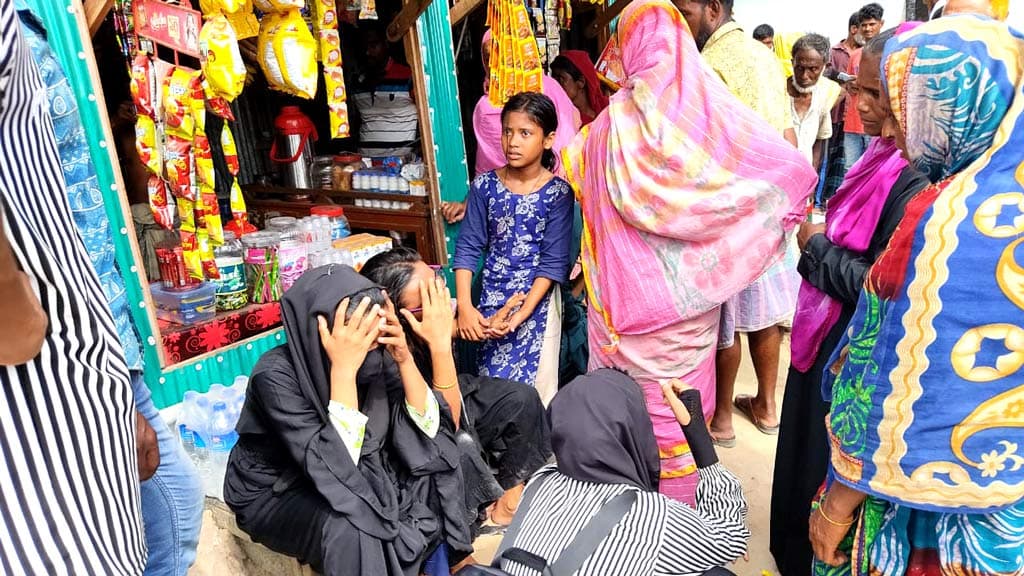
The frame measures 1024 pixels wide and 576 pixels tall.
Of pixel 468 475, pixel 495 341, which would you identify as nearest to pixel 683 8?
pixel 495 341

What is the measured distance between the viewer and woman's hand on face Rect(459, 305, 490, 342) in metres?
2.79

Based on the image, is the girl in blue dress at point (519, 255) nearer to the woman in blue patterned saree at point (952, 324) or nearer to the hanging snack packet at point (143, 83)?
the hanging snack packet at point (143, 83)

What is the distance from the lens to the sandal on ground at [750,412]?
3.09 m

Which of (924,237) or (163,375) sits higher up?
(924,237)

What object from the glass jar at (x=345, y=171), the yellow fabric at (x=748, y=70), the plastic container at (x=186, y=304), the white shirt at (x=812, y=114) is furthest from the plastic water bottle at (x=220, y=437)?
the white shirt at (x=812, y=114)

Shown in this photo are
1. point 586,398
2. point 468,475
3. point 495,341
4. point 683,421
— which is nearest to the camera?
point 586,398

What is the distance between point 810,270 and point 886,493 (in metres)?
0.86

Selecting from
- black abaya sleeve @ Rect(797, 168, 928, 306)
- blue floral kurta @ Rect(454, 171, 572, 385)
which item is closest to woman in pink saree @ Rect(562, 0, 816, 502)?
blue floral kurta @ Rect(454, 171, 572, 385)

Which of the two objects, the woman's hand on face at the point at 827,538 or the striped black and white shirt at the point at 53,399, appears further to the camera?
the woman's hand on face at the point at 827,538

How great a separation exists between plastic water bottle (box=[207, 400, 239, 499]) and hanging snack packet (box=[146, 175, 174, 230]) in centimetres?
69

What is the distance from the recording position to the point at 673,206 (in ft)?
7.44

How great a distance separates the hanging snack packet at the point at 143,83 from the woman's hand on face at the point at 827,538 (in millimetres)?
2256

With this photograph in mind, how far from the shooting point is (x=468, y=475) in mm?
2086

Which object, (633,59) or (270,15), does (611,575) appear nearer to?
(633,59)
